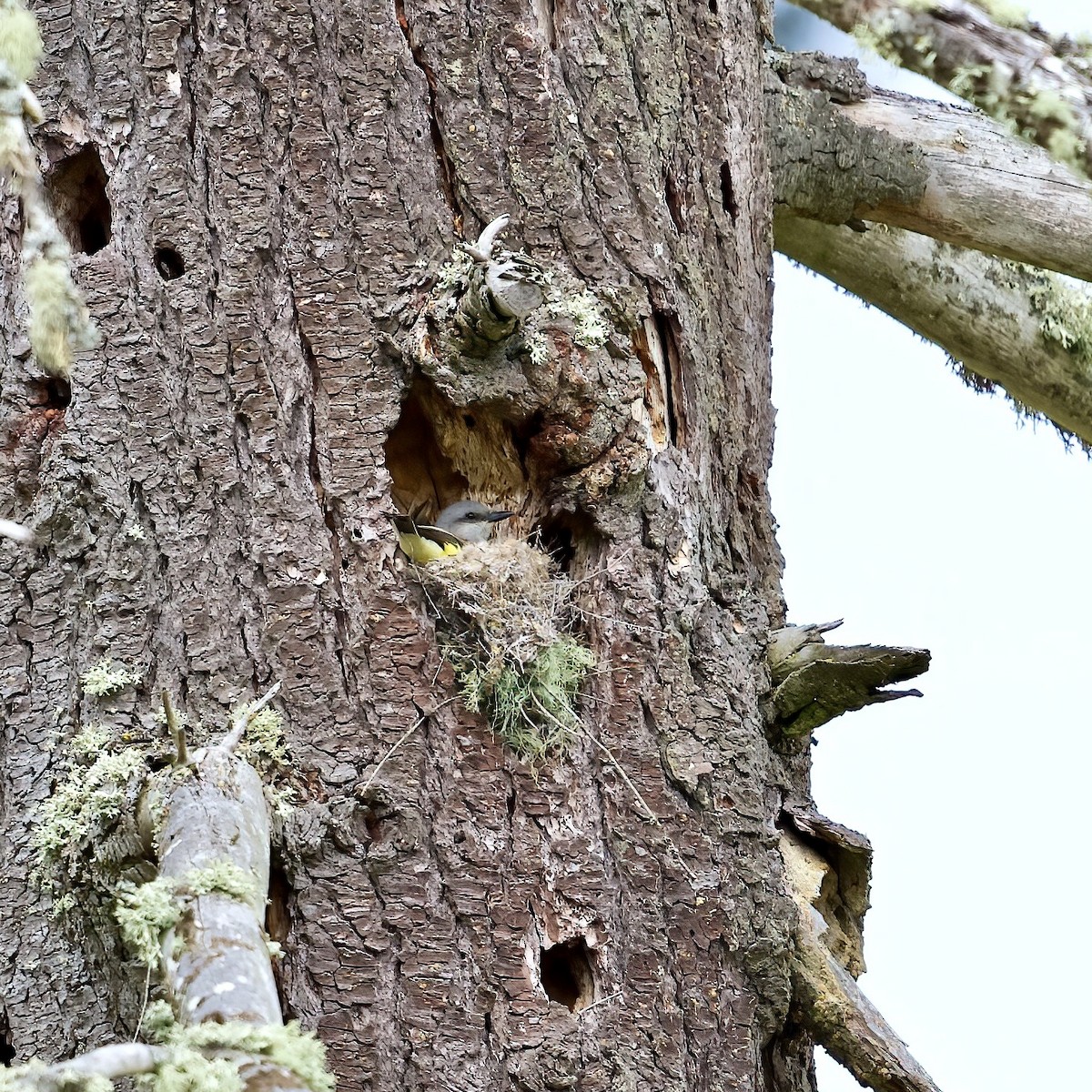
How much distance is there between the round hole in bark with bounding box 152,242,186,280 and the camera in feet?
9.84

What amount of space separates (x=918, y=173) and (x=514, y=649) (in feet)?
7.26

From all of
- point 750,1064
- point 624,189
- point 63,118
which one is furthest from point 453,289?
point 750,1064

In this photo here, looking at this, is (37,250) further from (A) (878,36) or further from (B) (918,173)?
(B) (918,173)

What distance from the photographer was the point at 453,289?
2938 mm

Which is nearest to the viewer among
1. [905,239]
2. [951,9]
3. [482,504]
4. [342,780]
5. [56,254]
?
[951,9]

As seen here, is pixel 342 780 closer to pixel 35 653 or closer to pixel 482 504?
pixel 35 653

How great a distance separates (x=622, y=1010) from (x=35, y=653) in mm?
1462

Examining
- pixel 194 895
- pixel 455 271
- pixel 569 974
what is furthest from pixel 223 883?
pixel 455 271

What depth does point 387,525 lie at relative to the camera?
2877 mm

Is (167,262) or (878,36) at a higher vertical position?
(167,262)

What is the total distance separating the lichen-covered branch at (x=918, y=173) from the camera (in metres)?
3.97

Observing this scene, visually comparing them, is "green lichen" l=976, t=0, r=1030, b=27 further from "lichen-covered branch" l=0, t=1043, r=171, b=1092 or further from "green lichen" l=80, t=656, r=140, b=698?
"green lichen" l=80, t=656, r=140, b=698

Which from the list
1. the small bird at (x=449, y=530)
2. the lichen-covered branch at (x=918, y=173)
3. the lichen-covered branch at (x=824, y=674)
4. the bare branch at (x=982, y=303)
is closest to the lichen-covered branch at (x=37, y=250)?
the small bird at (x=449, y=530)

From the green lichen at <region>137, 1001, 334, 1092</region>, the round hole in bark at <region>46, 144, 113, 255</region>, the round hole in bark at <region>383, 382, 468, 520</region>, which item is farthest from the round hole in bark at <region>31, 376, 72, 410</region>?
the green lichen at <region>137, 1001, 334, 1092</region>
